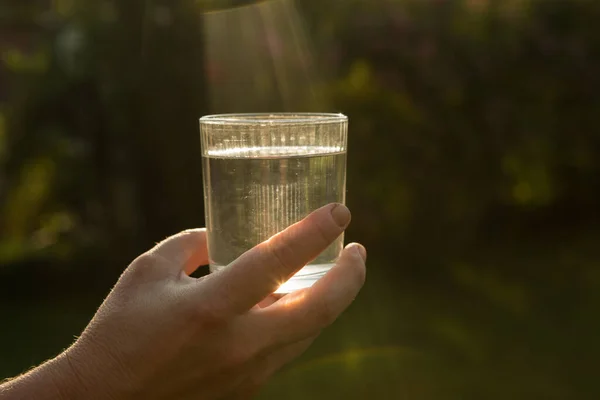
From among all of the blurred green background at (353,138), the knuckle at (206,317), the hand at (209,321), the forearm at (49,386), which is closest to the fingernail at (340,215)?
the hand at (209,321)

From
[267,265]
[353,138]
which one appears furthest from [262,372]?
[353,138]

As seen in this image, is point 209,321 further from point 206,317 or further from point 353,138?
point 353,138

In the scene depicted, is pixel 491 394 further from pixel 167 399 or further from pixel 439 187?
pixel 167 399

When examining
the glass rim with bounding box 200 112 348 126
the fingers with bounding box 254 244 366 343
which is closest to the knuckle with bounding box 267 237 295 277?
the fingers with bounding box 254 244 366 343

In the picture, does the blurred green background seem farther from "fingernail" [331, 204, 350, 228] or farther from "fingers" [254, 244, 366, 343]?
"fingernail" [331, 204, 350, 228]

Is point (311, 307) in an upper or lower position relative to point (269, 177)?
lower
